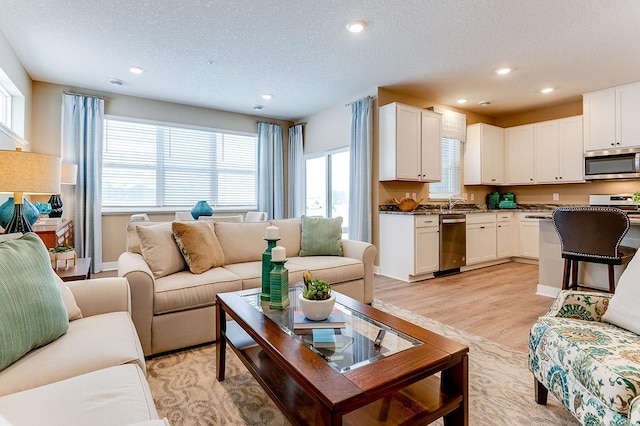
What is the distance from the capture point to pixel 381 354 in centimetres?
125

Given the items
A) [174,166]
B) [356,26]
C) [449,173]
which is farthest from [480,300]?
[174,166]

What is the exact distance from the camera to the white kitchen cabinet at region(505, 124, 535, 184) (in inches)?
221

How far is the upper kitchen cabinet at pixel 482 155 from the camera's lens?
5.61 meters

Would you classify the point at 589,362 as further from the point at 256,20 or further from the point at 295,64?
the point at 295,64

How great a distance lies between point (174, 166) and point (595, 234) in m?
5.46

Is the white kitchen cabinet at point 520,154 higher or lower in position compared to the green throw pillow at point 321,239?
higher

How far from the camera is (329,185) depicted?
19.2 ft

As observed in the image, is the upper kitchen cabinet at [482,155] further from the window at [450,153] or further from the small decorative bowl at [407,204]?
the small decorative bowl at [407,204]

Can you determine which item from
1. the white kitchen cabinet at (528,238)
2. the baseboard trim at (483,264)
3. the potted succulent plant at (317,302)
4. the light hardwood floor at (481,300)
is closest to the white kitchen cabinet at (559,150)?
the white kitchen cabinet at (528,238)

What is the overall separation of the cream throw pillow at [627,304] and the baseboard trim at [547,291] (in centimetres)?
215

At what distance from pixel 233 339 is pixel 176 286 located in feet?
2.14

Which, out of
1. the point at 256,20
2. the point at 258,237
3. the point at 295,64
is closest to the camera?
the point at 256,20

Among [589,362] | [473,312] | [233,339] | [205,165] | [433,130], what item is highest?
[433,130]

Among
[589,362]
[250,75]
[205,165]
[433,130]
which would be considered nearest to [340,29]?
[250,75]
